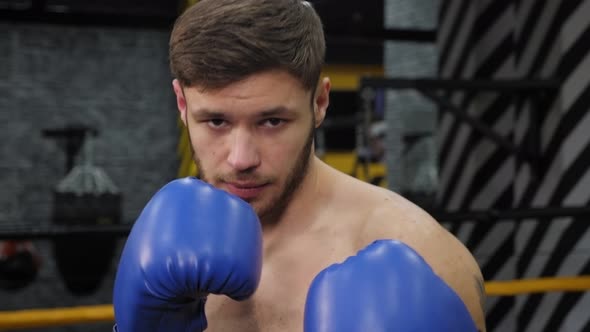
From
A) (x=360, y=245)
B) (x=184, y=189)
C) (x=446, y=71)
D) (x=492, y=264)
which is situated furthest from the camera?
(x=446, y=71)

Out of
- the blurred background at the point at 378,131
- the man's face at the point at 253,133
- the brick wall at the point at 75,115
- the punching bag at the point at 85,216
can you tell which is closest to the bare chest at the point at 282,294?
the man's face at the point at 253,133

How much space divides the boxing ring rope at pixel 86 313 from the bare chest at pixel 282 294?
42.3 inches

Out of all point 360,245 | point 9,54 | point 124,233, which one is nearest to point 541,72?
point 124,233

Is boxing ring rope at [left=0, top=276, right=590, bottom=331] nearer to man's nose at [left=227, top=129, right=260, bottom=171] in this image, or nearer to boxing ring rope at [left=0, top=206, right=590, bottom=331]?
boxing ring rope at [left=0, top=206, right=590, bottom=331]

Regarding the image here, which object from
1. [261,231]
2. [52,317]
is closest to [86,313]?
[52,317]

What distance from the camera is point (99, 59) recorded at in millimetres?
6824

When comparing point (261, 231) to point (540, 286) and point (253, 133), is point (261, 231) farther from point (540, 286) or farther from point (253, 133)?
point (540, 286)

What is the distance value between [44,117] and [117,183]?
0.85 meters

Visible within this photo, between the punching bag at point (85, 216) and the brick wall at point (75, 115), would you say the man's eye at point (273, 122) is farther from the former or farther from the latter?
the brick wall at point (75, 115)

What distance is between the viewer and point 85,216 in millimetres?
5070

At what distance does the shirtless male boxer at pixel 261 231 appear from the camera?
1.07 meters

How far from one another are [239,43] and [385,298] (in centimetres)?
47

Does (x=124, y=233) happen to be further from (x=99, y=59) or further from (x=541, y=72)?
(x=99, y=59)

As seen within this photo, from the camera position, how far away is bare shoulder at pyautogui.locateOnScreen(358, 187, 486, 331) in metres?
1.20
